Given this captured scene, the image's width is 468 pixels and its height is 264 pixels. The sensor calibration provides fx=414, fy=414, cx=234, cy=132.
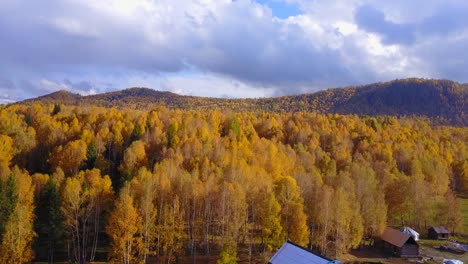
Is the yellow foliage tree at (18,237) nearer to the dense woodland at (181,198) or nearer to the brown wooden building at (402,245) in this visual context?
the dense woodland at (181,198)

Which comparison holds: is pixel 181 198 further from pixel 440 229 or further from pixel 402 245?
pixel 440 229

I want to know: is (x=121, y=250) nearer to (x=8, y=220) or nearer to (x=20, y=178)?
(x=8, y=220)

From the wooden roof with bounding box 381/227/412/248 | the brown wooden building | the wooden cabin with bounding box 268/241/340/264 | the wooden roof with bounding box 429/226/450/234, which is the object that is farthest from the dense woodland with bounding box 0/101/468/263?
the wooden cabin with bounding box 268/241/340/264

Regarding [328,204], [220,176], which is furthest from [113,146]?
[328,204]

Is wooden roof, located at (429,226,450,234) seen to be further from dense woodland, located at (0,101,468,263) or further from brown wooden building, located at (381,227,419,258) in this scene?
brown wooden building, located at (381,227,419,258)

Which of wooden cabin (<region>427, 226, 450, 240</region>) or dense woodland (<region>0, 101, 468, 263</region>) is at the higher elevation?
dense woodland (<region>0, 101, 468, 263</region>)

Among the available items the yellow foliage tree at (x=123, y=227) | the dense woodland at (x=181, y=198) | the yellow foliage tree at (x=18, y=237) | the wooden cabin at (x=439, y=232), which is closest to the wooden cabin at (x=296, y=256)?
the dense woodland at (x=181, y=198)
